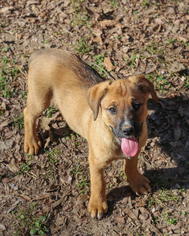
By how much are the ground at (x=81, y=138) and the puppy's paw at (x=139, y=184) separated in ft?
0.36

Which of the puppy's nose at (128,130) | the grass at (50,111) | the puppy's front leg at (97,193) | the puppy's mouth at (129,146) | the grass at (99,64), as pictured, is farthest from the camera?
the grass at (99,64)

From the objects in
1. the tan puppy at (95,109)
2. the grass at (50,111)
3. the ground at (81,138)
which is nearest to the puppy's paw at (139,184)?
the tan puppy at (95,109)

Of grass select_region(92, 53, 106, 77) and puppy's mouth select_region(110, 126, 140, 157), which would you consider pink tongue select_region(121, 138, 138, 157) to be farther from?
grass select_region(92, 53, 106, 77)

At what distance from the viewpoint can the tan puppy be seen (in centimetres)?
362

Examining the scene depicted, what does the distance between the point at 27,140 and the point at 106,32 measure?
3.25m

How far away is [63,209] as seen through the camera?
4.62 meters

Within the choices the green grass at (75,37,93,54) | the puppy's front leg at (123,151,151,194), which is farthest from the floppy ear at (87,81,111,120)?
the green grass at (75,37,93,54)

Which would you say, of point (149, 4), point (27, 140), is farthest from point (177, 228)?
point (149, 4)

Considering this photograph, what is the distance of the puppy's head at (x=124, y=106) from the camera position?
3520 mm

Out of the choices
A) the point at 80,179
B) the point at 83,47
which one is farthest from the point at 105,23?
the point at 80,179

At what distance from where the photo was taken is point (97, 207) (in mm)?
4445

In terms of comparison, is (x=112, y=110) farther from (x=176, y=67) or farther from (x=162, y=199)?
(x=176, y=67)

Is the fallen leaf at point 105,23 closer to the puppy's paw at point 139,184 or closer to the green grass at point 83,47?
the green grass at point 83,47

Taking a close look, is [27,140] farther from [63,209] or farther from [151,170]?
[151,170]
